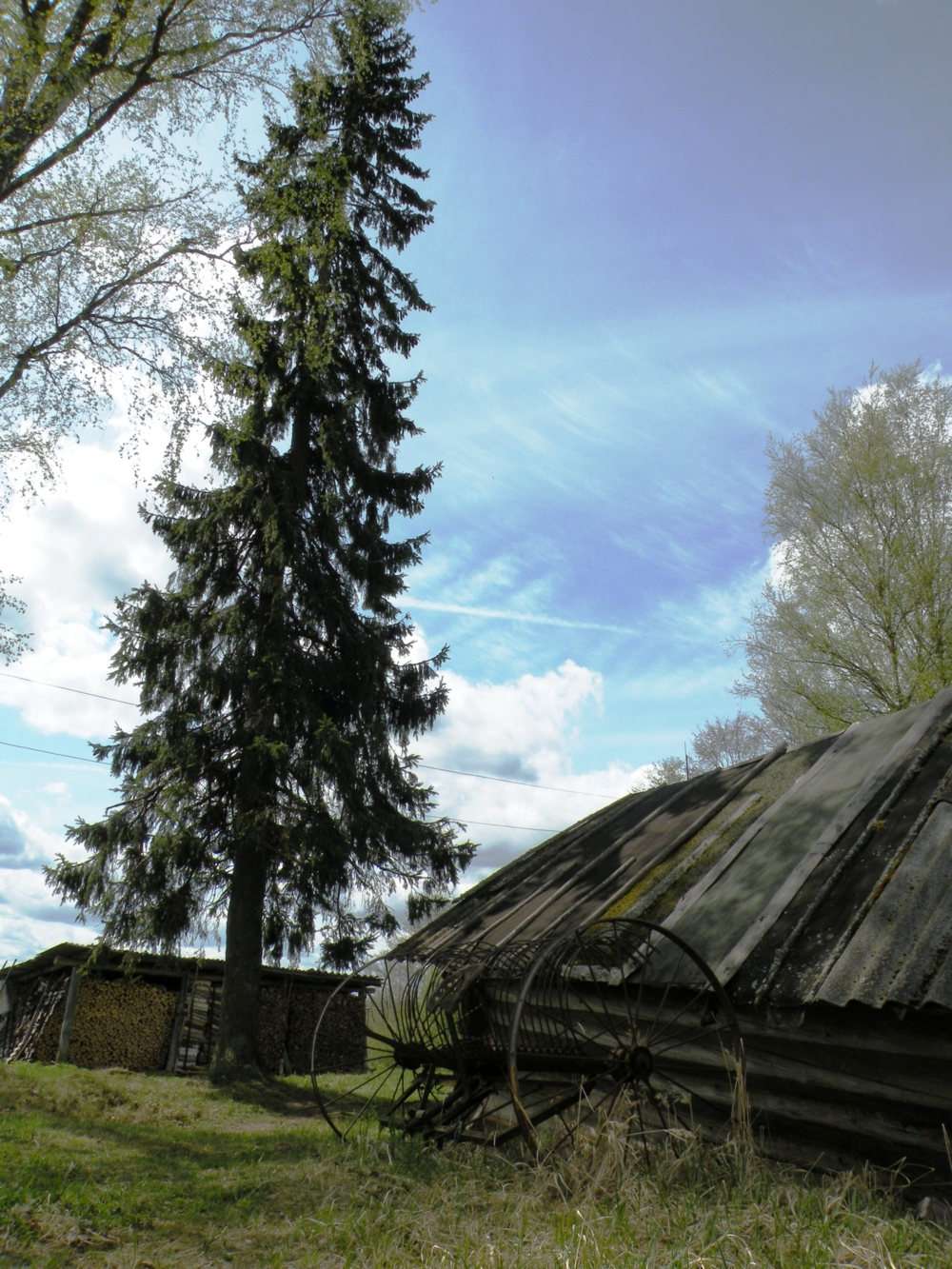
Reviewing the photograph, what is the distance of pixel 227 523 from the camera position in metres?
15.4

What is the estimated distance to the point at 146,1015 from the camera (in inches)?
711

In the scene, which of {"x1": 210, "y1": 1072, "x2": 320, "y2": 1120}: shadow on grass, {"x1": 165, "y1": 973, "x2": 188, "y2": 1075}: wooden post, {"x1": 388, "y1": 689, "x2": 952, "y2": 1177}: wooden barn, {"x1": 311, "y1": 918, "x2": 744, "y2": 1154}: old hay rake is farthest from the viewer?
{"x1": 165, "y1": 973, "x2": 188, "y2": 1075}: wooden post

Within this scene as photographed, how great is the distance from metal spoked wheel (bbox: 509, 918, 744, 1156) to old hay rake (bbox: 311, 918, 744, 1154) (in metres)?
0.01

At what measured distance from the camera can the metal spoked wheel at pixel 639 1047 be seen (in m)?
5.67

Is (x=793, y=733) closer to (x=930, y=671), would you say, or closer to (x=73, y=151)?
(x=930, y=671)

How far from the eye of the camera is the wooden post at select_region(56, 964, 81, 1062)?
16.5 m

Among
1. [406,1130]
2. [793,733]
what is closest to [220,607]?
[406,1130]

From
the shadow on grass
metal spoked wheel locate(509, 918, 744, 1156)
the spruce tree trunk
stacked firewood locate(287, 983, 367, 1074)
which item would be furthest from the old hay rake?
stacked firewood locate(287, 983, 367, 1074)

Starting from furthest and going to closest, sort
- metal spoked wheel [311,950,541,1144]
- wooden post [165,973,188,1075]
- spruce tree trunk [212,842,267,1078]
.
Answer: wooden post [165,973,188,1075] → spruce tree trunk [212,842,267,1078] → metal spoked wheel [311,950,541,1144]

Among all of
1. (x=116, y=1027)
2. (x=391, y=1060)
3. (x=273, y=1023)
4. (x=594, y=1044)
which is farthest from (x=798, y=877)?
(x=273, y=1023)

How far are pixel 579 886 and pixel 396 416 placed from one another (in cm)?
1143

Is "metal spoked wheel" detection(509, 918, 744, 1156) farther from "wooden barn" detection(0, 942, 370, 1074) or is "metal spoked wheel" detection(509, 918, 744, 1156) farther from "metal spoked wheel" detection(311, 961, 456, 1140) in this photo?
"wooden barn" detection(0, 942, 370, 1074)

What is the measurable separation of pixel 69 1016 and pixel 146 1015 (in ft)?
5.67

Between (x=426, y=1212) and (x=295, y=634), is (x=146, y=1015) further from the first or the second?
(x=426, y=1212)
